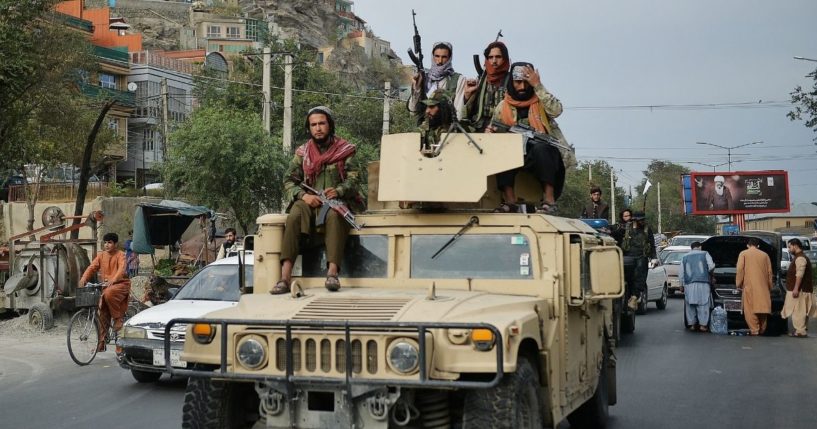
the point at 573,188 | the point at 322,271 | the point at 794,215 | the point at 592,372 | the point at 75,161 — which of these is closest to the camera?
the point at 322,271

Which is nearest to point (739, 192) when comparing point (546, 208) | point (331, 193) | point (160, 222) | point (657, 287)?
point (657, 287)

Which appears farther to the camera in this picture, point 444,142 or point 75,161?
point 75,161

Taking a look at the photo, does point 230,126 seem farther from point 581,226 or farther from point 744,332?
point 581,226

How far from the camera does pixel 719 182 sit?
47438 mm

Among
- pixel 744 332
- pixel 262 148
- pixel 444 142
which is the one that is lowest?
pixel 744 332

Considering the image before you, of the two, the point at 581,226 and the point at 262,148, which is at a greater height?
the point at 262,148

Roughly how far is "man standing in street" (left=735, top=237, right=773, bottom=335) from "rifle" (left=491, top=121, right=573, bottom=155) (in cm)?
991

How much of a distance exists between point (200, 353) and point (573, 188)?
6610 centimetres

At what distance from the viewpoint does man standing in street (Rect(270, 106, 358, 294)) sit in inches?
278

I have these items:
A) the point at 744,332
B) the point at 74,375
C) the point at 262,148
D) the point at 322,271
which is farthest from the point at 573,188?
the point at 322,271

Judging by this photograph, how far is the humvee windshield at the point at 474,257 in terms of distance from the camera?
6.91 metres

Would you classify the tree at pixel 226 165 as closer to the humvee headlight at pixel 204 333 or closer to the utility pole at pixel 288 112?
the utility pole at pixel 288 112

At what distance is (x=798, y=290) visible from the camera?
1752 cm

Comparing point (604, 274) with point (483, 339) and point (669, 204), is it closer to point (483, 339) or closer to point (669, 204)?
point (483, 339)
